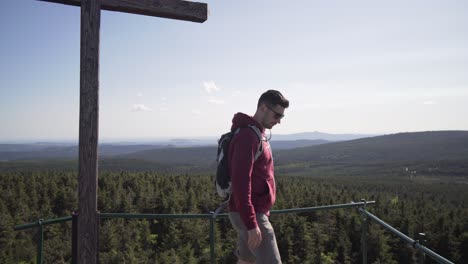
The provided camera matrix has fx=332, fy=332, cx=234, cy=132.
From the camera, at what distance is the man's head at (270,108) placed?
2793 millimetres

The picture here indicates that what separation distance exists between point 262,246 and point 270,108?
1.13 metres

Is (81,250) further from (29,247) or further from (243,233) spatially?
(29,247)

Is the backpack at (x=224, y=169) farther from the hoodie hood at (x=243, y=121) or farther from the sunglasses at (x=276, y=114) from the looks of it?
the sunglasses at (x=276, y=114)

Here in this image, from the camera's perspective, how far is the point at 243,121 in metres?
2.78

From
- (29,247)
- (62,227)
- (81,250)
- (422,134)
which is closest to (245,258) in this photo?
(81,250)

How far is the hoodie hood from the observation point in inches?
109

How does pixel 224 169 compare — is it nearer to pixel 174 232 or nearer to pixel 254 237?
pixel 254 237

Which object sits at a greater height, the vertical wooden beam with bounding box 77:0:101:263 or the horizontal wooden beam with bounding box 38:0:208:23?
the horizontal wooden beam with bounding box 38:0:208:23

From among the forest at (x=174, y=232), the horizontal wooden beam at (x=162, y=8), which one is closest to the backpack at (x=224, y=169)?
the horizontal wooden beam at (x=162, y=8)

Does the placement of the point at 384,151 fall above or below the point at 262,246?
below

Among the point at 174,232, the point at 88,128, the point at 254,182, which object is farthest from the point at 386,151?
the point at 88,128

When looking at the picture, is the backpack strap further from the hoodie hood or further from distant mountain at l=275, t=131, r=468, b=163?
distant mountain at l=275, t=131, r=468, b=163

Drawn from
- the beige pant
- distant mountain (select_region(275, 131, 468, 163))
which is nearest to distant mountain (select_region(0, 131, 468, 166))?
distant mountain (select_region(275, 131, 468, 163))

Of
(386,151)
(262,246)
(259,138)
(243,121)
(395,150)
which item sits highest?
(243,121)
